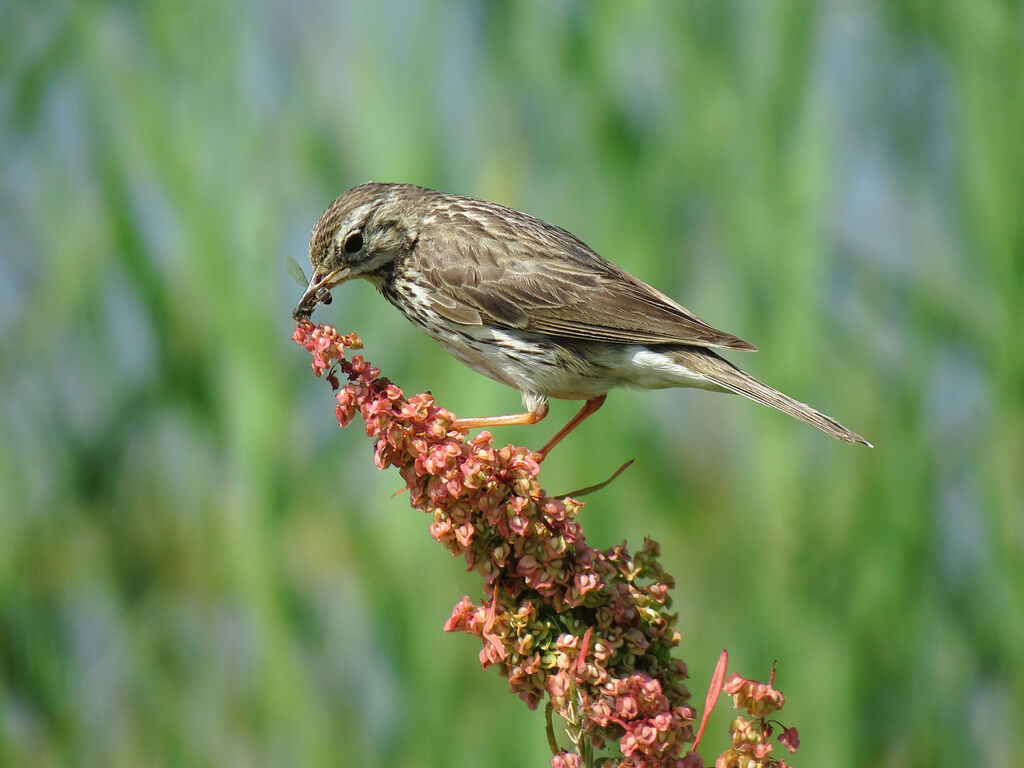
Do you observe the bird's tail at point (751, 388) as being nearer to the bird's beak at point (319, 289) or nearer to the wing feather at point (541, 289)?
the wing feather at point (541, 289)

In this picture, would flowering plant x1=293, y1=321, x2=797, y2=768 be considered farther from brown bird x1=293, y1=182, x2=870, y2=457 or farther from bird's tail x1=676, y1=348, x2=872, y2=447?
bird's tail x1=676, y1=348, x2=872, y2=447

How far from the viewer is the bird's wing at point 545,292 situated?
456cm

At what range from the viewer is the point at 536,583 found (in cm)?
302

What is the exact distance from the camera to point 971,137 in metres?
6.18

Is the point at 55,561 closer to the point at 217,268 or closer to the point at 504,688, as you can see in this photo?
the point at 217,268

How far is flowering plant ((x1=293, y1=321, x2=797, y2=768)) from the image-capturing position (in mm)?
2885

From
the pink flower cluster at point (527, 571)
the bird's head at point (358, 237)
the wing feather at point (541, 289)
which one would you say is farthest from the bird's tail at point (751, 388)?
the bird's head at point (358, 237)

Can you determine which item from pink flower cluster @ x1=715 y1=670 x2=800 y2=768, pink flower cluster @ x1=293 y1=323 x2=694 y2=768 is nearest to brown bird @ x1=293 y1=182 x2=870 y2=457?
pink flower cluster @ x1=293 y1=323 x2=694 y2=768

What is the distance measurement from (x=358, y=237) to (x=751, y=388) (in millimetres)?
1842

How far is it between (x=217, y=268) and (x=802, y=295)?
3127 millimetres

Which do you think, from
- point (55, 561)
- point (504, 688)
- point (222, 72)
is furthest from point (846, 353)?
point (55, 561)

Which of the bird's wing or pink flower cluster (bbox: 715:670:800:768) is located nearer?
pink flower cluster (bbox: 715:670:800:768)

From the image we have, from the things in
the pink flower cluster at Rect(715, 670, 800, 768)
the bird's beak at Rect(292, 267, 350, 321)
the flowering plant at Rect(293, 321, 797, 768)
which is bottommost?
the pink flower cluster at Rect(715, 670, 800, 768)

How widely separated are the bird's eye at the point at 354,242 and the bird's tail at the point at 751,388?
58.7 inches
